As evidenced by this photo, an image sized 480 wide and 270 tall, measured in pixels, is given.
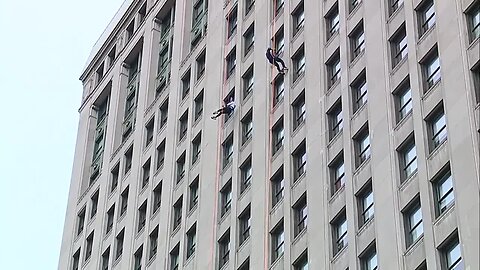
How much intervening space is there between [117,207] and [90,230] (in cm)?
339

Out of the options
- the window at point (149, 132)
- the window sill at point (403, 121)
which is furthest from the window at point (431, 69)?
the window at point (149, 132)

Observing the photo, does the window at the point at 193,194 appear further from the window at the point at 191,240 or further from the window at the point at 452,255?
the window at the point at 452,255

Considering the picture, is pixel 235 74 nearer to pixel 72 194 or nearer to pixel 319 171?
pixel 319 171

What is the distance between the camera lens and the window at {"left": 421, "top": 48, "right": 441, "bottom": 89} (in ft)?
127

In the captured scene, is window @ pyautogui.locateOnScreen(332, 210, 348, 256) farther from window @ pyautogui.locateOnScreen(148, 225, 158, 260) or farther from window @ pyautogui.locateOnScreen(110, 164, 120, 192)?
window @ pyautogui.locateOnScreen(110, 164, 120, 192)

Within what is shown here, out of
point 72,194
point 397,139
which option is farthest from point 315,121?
point 72,194

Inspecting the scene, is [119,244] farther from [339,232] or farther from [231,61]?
[339,232]

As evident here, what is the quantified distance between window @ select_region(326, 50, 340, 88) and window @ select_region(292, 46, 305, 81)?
1996 millimetres

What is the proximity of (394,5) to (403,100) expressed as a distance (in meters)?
4.61

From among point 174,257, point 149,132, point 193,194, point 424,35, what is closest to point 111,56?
point 149,132

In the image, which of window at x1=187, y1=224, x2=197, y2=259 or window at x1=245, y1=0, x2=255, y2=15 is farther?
window at x1=245, y1=0, x2=255, y2=15

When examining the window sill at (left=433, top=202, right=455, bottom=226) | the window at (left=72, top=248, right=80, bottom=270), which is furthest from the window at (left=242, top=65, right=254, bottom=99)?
the window sill at (left=433, top=202, right=455, bottom=226)

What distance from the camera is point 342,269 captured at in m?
38.8

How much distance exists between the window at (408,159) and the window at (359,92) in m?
3.92
